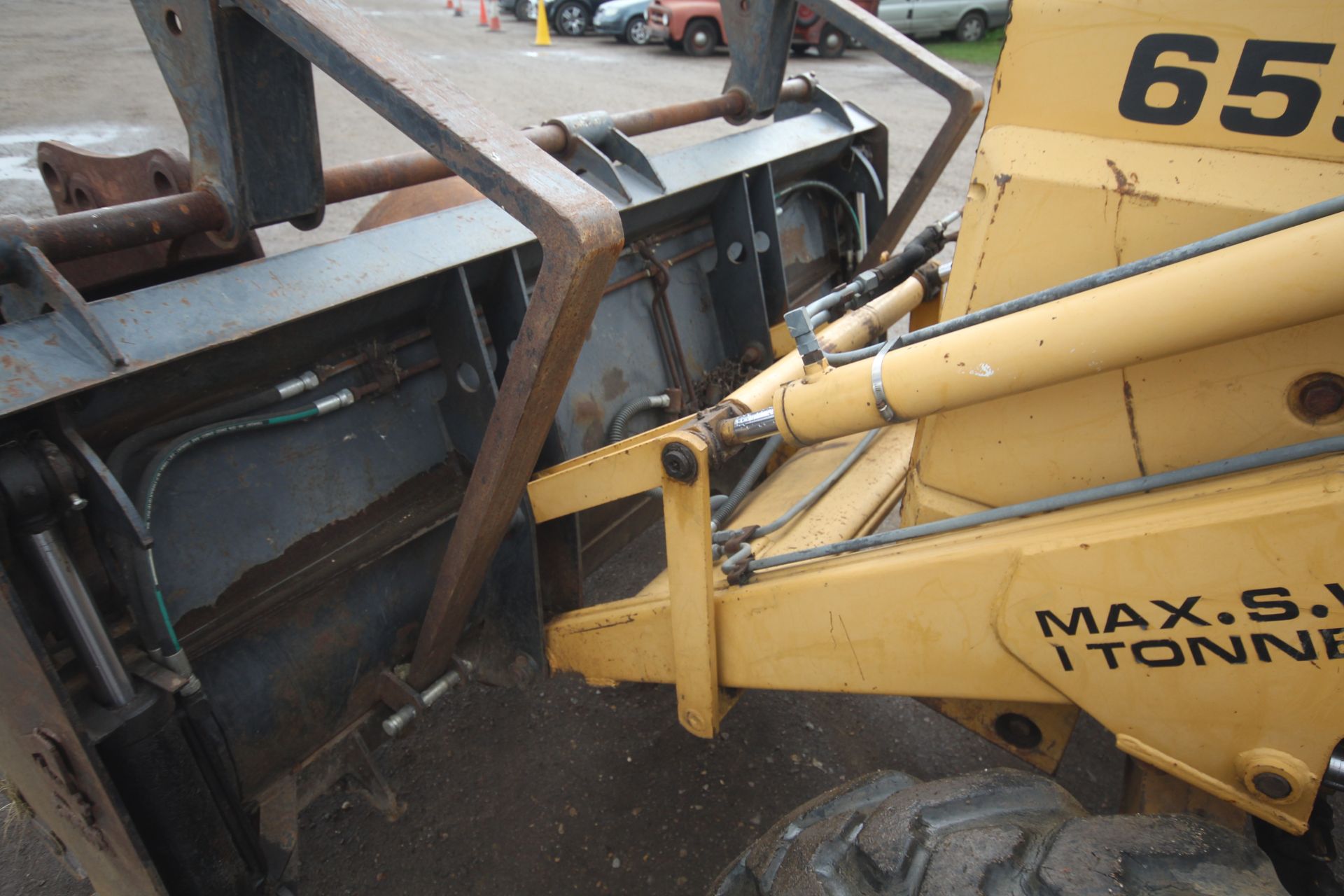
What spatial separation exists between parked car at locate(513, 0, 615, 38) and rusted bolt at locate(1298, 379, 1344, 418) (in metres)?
15.0

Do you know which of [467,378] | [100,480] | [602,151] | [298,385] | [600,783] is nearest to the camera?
[100,480]

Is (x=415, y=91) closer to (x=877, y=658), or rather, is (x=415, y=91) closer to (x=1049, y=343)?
(x=1049, y=343)

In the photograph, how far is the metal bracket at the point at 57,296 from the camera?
1.36 metres

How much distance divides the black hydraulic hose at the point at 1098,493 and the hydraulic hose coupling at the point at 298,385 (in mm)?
1056

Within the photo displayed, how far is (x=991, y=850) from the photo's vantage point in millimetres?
1086

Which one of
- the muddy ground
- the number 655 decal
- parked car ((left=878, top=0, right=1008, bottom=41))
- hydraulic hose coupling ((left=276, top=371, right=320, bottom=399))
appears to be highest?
the number 655 decal

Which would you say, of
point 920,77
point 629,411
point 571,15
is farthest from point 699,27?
point 629,411

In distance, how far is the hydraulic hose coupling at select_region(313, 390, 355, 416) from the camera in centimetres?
188

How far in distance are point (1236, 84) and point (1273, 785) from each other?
88cm

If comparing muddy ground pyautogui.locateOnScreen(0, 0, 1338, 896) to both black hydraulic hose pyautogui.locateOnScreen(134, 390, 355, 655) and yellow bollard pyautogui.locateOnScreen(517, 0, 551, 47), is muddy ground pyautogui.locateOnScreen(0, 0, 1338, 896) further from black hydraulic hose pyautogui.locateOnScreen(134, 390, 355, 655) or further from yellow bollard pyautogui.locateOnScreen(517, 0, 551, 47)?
yellow bollard pyautogui.locateOnScreen(517, 0, 551, 47)

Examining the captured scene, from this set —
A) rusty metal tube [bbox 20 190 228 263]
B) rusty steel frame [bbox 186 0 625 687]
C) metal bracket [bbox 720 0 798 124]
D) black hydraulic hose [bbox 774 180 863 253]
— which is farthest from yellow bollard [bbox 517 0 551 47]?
rusty steel frame [bbox 186 0 625 687]

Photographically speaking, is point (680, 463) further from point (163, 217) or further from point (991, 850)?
point (163, 217)

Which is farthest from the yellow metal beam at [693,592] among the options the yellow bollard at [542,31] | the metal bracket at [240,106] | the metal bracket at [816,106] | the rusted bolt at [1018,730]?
the yellow bollard at [542,31]

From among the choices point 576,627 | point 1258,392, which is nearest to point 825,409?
point 1258,392
